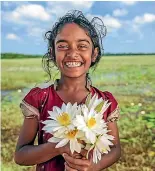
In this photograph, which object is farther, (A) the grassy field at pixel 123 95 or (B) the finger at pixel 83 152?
(A) the grassy field at pixel 123 95

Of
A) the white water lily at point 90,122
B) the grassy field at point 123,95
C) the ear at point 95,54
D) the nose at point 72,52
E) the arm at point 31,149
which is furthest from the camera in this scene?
the grassy field at point 123,95

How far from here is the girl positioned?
1374 millimetres

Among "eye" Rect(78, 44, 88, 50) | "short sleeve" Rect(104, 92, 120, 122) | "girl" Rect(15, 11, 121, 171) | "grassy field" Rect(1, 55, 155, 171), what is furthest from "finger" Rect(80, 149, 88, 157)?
"grassy field" Rect(1, 55, 155, 171)

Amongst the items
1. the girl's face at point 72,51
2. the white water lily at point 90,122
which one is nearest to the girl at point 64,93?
the girl's face at point 72,51

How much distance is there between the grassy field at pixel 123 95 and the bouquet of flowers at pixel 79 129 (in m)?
1.78

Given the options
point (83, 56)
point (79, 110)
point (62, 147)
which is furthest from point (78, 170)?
point (83, 56)

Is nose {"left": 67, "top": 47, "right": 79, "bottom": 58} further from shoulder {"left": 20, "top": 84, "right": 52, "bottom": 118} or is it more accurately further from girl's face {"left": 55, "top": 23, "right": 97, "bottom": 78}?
shoulder {"left": 20, "top": 84, "right": 52, "bottom": 118}

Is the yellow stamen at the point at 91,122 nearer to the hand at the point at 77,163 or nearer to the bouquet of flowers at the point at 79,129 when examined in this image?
the bouquet of flowers at the point at 79,129

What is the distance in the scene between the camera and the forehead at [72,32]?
4.58 ft

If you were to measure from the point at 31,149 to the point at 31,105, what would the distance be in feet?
0.51

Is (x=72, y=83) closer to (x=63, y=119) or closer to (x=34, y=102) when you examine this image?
(x=34, y=102)

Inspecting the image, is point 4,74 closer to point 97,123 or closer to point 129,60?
point 129,60

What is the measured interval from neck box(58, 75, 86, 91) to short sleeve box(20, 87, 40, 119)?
0.10 m

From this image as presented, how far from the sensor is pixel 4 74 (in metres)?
3.65
